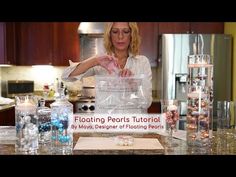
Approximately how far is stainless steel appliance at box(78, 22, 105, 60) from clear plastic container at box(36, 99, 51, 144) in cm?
262

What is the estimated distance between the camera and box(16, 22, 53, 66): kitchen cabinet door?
13.7 feet

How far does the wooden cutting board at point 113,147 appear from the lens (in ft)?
3.92

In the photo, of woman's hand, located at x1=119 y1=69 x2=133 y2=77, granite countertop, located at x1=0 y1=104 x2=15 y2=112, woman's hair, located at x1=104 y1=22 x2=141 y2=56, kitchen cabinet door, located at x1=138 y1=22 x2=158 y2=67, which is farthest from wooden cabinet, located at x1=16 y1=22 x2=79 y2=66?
woman's hand, located at x1=119 y1=69 x2=133 y2=77

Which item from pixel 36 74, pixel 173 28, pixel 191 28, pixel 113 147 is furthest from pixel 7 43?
pixel 113 147

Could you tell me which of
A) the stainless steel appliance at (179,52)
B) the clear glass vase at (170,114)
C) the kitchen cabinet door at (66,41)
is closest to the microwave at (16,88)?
the kitchen cabinet door at (66,41)

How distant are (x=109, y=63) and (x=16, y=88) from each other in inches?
95.9

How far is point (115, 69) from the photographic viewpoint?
2055 mm

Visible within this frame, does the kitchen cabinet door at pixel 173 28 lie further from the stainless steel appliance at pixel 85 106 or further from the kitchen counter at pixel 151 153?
the kitchen counter at pixel 151 153

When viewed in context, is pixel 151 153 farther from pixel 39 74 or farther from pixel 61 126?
pixel 39 74

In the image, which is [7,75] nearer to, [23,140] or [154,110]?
[154,110]

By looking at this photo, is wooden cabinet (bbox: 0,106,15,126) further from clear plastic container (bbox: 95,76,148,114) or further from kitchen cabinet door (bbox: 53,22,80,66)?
clear plastic container (bbox: 95,76,148,114)

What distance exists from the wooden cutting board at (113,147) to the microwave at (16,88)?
2.93 metres

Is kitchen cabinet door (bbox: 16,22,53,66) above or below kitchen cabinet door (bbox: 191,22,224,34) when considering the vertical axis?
below
